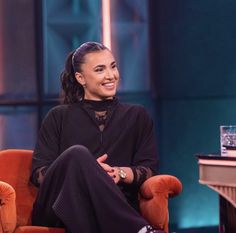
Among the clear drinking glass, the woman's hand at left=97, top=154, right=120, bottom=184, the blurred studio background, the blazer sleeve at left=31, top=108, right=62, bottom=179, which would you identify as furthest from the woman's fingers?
the blurred studio background

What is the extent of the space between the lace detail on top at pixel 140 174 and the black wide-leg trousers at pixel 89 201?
0.91 feet

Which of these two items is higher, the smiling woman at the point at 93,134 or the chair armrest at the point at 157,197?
the smiling woman at the point at 93,134

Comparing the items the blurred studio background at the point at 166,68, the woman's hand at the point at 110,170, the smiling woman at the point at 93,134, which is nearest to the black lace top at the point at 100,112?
the smiling woman at the point at 93,134

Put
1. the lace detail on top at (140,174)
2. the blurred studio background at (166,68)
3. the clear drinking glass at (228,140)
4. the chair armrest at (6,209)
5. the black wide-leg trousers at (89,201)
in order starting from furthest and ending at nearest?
1. the blurred studio background at (166,68)
2. the clear drinking glass at (228,140)
3. the lace detail on top at (140,174)
4. the chair armrest at (6,209)
5. the black wide-leg trousers at (89,201)

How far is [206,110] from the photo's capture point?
155 inches

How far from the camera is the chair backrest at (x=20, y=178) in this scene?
2.70 metres

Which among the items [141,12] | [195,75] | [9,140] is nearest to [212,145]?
[195,75]

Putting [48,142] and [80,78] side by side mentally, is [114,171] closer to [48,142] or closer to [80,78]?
[48,142]

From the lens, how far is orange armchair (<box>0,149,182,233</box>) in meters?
2.44

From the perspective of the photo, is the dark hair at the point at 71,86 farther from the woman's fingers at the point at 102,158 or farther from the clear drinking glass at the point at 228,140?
the clear drinking glass at the point at 228,140

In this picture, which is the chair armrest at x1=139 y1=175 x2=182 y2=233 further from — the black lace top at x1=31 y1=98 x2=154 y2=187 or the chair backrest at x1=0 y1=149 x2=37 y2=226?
the chair backrest at x1=0 y1=149 x2=37 y2=226

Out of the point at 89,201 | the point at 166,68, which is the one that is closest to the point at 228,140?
the point at 89,201

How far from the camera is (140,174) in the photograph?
8.41 ft

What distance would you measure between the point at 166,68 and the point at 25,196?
1.52 metres
